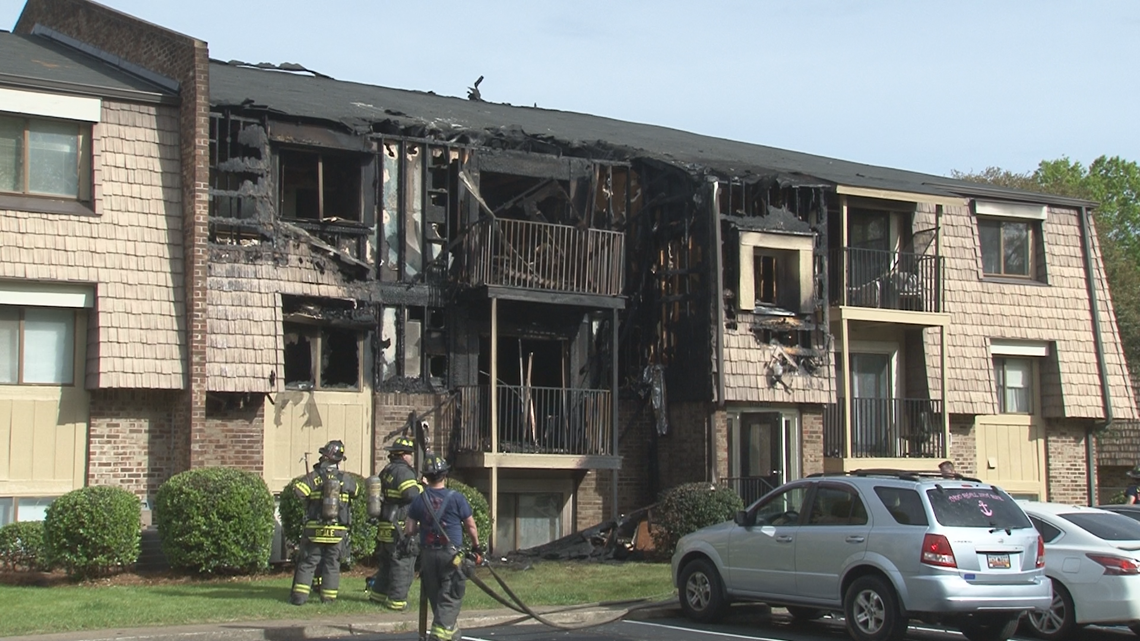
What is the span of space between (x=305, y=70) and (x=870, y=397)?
1184 cm

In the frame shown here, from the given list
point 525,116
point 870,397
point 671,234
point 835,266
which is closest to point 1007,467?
point 870,397

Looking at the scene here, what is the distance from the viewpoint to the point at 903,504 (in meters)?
12.9

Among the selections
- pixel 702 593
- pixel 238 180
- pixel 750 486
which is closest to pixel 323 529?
pixel 702 593

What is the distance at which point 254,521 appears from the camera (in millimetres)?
17172

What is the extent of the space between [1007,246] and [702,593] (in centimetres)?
1426

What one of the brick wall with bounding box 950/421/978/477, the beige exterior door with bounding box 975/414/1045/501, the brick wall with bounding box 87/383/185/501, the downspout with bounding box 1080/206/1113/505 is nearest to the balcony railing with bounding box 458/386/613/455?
the brick wall with bounding box 87/383/185/501

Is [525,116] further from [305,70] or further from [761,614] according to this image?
[761,614]

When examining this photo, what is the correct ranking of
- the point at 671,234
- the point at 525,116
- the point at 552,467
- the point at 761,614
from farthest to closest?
the point at 525,116, the point at 671,234, the point at 552,467, the point at 761,614

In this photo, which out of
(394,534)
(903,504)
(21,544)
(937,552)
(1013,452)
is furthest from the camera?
(1013,452)

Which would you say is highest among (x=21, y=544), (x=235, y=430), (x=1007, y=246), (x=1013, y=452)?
(x=1007, y=246)

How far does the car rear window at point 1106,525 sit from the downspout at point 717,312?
26.5ft

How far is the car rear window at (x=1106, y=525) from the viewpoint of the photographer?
14.1 m

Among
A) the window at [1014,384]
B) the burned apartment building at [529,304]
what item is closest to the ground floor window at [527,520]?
the burned apartment building at [529,304]

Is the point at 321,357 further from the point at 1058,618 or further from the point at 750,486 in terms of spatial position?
the point at 1058,618
